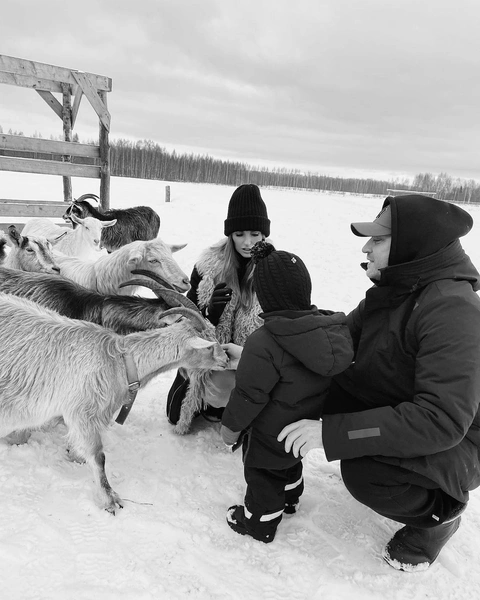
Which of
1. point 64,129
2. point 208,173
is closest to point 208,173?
point 208,173

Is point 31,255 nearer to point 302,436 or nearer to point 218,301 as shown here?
point 218,301

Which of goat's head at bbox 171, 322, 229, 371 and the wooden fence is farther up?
the wooden fence

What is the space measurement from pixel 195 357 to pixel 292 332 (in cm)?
83

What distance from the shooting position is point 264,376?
1.99m

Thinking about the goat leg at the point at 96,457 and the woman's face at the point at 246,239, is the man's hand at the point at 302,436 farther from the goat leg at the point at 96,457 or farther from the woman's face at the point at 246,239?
the woman's face at the point at 246,239

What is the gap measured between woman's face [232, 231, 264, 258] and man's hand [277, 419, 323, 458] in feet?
5.20

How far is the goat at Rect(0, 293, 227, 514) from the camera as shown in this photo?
233cm

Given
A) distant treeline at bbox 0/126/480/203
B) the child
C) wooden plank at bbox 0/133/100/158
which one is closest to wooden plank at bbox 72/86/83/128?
wooden plank at bbox 0/133/100/158

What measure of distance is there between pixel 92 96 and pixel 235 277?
5.47 m

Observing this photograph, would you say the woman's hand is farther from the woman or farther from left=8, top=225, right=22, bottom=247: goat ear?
left=8, top=225, right=22, bottom=247: goat ear

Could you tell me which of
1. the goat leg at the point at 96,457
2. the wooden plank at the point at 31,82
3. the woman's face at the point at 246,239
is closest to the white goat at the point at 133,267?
the woman's face at the point at 246,239

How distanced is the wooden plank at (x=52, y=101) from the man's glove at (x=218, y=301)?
6.41m

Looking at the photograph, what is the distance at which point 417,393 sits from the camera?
1.83 meters

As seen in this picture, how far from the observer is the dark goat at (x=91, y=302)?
2.98 meters
